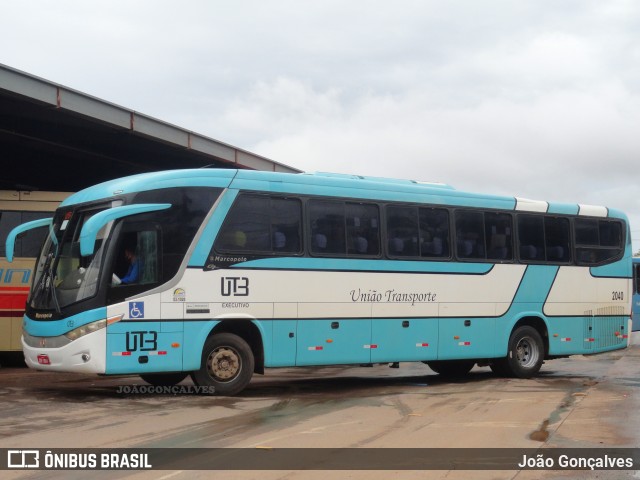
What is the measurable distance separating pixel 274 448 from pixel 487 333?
862 centimetres

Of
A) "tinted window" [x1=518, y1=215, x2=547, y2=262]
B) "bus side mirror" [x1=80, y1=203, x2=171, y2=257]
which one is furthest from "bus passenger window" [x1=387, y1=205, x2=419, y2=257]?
"bus side mirror" [x1=80, y1=203, x2=171, y2=257]

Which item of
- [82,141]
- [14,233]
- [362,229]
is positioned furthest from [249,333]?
[82,141]

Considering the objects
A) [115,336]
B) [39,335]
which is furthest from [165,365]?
[39,335]

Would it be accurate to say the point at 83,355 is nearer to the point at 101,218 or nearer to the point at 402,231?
the point at 101,218

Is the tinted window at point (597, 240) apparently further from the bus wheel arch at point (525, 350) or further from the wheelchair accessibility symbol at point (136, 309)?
the wheelchair accessibility symbol at point (136, 309)

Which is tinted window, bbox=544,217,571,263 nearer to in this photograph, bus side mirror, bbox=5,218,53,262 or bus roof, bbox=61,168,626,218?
bus roof, bbox=61,168,626,218

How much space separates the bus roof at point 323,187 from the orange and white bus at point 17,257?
17.0 ft

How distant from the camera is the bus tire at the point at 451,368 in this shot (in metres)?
17.9

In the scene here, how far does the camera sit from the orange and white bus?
18453 mm

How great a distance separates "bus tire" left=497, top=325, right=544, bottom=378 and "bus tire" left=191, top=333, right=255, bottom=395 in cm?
602

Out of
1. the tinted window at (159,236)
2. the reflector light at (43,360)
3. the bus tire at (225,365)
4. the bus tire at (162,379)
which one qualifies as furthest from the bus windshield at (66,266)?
the bus tire at (162,379)

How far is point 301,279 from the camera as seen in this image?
14.1 meters

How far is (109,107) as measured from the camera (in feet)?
69.1

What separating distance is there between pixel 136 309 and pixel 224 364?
5.62 ft
